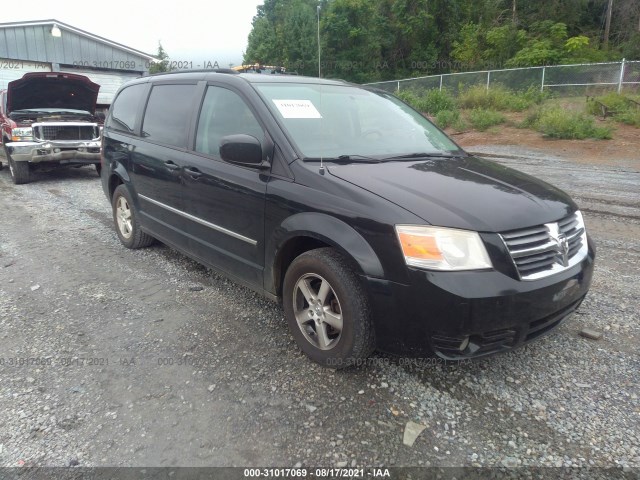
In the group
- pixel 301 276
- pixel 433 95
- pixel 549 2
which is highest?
pixel 549 2

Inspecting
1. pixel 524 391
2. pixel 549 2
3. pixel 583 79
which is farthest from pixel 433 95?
pixel 549 2

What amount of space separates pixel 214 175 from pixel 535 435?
2.65 m

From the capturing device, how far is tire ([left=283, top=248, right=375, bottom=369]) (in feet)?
8.29

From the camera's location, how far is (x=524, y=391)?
260 centimetres

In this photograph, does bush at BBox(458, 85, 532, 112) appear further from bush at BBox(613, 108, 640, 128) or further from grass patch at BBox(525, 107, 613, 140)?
bush at BBox(613, 108, 640, 128)

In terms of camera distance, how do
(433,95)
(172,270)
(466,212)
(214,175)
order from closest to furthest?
(466,212) → (214,175) → (172,270) → (433,95)

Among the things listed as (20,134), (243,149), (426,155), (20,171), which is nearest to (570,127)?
(426,155)

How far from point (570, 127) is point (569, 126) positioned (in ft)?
0.17

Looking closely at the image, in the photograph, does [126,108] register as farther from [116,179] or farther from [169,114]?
[169,114]

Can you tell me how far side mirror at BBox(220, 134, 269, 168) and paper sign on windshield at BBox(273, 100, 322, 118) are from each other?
36 centimetres

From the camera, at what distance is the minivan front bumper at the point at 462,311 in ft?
7.43

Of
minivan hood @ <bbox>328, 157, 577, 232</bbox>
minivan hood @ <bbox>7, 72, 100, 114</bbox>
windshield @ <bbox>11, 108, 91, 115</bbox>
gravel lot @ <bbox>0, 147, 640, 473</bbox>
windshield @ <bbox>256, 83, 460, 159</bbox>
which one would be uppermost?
minivan hood @ <bbox>7, 72, 100, 114</bbox>

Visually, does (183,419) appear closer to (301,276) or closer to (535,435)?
(301,276)

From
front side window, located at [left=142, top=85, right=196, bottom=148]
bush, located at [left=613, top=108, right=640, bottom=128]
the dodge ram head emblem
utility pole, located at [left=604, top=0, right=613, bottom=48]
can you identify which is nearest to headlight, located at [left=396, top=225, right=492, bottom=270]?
the dodge ram head emblem
